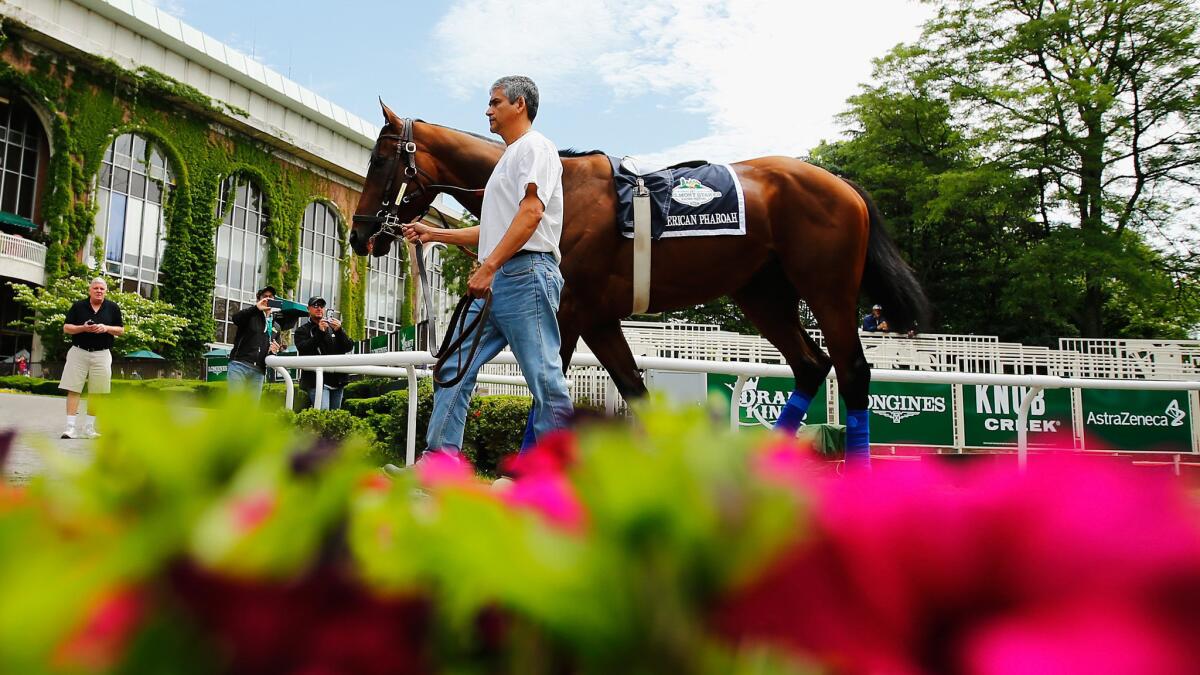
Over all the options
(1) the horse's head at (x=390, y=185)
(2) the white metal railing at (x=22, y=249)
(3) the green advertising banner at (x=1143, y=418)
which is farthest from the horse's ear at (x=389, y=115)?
(2) the white metal railing at (x=22, y=249)

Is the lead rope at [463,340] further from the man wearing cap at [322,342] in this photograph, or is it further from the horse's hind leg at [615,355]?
the man wearing cap at [322,342]

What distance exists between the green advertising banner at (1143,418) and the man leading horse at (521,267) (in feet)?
34.8

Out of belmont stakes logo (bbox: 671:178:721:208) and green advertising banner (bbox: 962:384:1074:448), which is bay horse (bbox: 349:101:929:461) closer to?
belmont stakes logo (bbox: 671:178:721:208)

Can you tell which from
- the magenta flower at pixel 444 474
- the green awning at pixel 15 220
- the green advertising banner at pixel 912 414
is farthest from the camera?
the green awning at pixel 15 220

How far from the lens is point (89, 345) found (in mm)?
8883

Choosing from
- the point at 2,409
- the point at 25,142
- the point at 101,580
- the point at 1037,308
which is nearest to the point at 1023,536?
the point at 101,580

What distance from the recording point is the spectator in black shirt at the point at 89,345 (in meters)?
8.61

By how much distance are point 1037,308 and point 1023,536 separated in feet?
81.3

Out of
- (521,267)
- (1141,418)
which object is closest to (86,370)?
(521,267)

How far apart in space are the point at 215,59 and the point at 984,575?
4215 cm

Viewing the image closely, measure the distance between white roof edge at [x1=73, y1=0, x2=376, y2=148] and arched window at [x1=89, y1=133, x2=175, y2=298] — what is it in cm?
467

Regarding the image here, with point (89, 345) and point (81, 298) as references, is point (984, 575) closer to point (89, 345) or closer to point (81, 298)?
point (89, 345)

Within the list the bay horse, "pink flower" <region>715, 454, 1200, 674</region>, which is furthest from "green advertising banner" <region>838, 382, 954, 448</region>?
"pink flower" <region>715, 454, 1200, 674</region>

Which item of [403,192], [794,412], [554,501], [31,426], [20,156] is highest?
[20,156]
